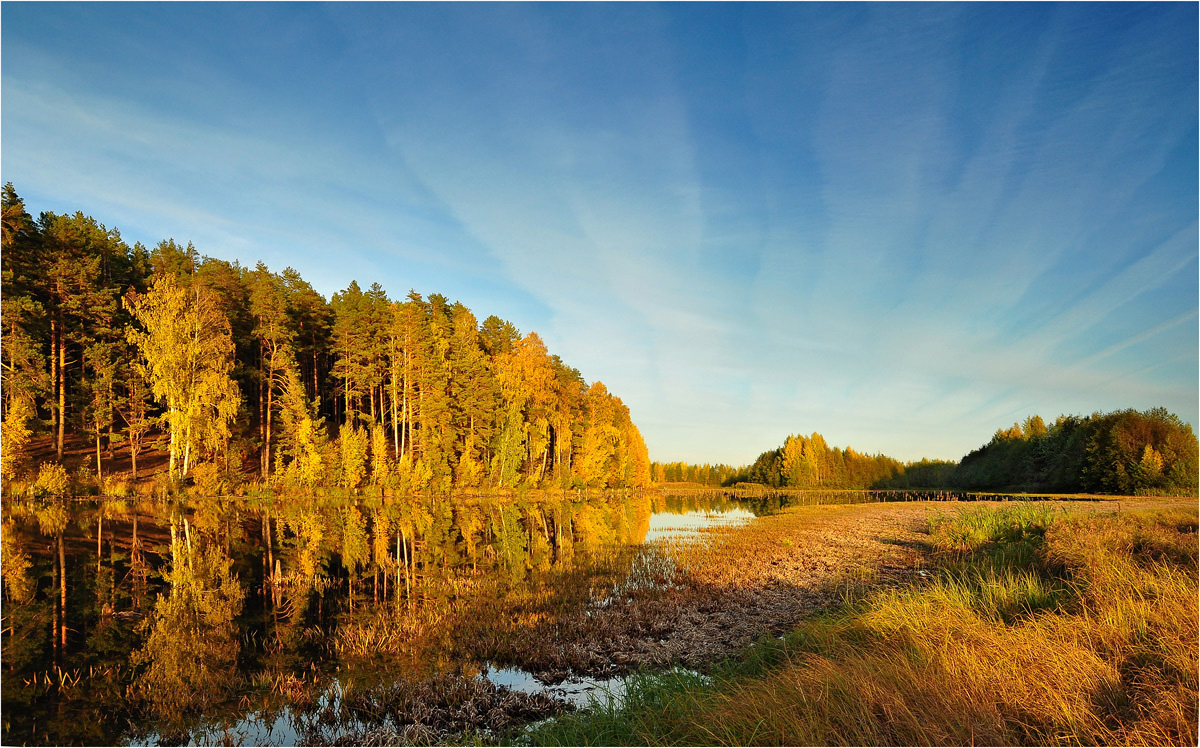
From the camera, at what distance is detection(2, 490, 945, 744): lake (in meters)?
7.93

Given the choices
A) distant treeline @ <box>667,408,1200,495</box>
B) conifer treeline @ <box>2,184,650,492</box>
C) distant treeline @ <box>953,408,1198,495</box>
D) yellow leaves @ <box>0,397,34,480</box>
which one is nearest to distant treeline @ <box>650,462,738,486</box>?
distant treeline @ <box>667,408,1200,495</box>

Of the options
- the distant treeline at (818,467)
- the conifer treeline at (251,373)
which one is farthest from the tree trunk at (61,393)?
the distant treeline at (818,467)

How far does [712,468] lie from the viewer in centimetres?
19550

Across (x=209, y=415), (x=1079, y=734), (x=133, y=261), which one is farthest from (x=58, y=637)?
(x=133, y=261)

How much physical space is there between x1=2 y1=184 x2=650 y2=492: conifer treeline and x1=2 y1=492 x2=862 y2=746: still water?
43.8 feet

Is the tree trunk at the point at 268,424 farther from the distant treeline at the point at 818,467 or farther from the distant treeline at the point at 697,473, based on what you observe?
the distant treeline at the point at 697,473

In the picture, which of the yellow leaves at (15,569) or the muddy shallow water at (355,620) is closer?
the muddy shallow water at (355,620)

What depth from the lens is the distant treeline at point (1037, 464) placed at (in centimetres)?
5706

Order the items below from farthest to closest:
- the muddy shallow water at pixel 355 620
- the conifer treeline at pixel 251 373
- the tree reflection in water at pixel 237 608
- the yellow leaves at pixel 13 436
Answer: the conifer treeline at pixel 251 373 < the yellow leaves at pixel 13 436 < the tree reflection in water at pixel 237 608 < the muddy shallow water at pixel 355 620

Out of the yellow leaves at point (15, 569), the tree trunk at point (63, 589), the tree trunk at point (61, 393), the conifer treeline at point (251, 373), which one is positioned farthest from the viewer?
the conifer treeline at point (251, 373)

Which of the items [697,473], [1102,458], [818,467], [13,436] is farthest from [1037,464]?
[13,436]

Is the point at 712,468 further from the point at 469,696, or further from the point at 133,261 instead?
the point at 469,696

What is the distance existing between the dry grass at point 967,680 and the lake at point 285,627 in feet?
8.23

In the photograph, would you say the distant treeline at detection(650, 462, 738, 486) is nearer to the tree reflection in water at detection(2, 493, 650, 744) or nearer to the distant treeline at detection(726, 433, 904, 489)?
the distant treeline at detection(726, 433, 904, 489)
